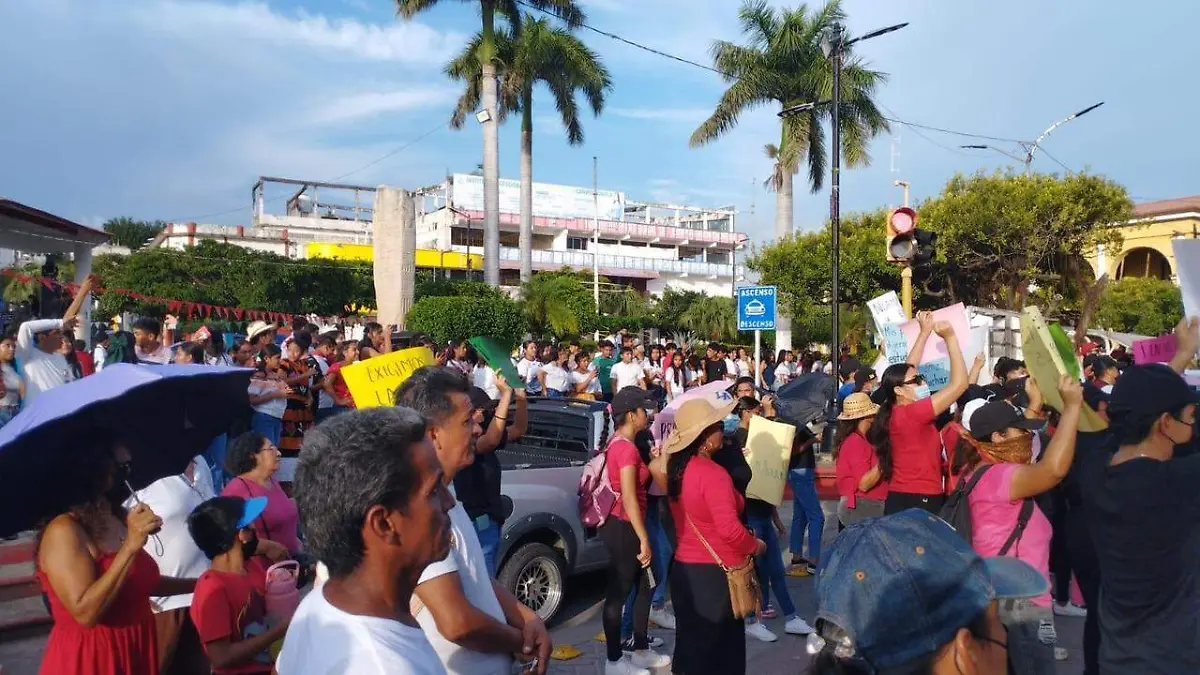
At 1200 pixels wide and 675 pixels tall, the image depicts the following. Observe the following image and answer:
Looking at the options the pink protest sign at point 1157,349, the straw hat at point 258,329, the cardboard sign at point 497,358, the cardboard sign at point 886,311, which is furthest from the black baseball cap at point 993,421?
the straw hat at point 258,329

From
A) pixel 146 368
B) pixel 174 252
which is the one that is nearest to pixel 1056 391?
pixel 146 368

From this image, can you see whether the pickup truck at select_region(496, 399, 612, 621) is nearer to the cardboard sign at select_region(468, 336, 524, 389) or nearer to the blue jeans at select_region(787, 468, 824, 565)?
the cardboard sign at select_region(468, 336, 524, 389)

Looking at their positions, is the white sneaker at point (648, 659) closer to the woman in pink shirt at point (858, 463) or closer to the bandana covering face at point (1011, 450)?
the woman in pink shirt at point (858, 463)

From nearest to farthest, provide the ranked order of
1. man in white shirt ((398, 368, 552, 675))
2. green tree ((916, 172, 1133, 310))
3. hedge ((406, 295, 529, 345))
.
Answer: man in white shirt ((398, 368, 552, 675)) < hedge ((406, 295, 529, 345)) < green tree ((916, 172, 1133, 310))

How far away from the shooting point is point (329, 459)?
1.96 meters

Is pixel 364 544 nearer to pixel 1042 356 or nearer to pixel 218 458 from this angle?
pixel 1042 356

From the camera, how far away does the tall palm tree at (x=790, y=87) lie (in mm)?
26766

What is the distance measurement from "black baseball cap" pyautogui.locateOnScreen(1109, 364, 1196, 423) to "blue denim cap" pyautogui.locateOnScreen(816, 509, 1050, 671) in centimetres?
225

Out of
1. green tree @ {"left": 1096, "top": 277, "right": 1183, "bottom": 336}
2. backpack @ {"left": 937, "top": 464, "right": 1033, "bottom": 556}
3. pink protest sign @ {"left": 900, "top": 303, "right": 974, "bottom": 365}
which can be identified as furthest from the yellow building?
backpack @ {"left": 937, "top": 464, "right": 1033, "bottom": 556}

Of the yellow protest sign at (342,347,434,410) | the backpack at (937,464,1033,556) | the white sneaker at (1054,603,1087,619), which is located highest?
the yellow protest sign at (342,347,434,410)

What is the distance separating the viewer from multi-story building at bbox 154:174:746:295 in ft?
230

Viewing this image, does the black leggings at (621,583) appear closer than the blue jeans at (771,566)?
Yes

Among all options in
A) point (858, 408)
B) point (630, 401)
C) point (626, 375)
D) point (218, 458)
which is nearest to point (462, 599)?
point (630, 401)

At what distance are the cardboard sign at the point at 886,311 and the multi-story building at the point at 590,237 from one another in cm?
6026
